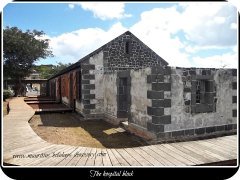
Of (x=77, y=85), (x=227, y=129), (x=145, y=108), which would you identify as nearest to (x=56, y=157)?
(x=145, y=108)

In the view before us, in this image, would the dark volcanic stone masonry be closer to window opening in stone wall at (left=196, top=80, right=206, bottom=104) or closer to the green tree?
window opening in stone wall at (left=196, top=80, right=206, bottom=104)

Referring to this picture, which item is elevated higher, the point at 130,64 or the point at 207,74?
the point at 130,64

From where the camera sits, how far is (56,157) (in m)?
5.46

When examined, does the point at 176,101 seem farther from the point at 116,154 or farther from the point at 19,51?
the point at 19,51

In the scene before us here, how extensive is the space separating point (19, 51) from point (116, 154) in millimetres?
25485

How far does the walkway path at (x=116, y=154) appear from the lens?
5173 millimetres

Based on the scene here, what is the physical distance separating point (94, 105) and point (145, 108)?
18.2 feet

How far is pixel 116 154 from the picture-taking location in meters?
5.76

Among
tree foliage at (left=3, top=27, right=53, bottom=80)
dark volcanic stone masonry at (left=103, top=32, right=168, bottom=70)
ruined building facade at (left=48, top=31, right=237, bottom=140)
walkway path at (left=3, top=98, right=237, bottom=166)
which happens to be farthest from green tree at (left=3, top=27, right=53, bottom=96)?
walkway path at (left=3, top=98, right=237, bottom=166)

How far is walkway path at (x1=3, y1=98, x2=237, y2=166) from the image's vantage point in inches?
204

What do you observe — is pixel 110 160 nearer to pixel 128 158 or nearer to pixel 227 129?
pixel 128 158

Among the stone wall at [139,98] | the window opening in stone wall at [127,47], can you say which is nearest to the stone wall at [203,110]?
the stone wall at [139,98]

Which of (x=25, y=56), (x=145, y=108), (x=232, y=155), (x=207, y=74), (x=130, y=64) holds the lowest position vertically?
(x=232, y=155)
